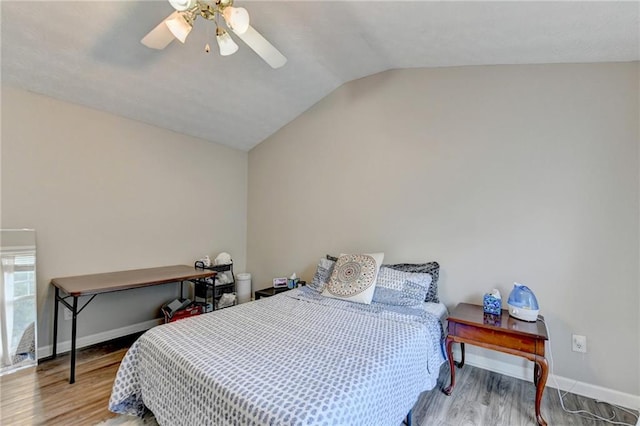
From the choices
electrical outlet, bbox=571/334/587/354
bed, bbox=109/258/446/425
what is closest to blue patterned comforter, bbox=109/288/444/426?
bed, bbox=109/258/446/425

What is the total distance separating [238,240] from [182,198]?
101cm

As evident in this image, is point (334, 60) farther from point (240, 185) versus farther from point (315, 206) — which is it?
point (240, 185)

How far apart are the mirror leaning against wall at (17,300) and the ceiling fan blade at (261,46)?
244 centimetres

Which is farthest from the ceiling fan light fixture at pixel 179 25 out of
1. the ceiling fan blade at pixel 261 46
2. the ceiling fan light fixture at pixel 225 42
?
the ceiling fan blade at pixel 261 46

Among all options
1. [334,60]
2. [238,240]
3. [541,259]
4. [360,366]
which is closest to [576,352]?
[541,259]

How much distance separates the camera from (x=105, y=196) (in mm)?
2916

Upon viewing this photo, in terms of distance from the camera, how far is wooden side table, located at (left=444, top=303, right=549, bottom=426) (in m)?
1.81

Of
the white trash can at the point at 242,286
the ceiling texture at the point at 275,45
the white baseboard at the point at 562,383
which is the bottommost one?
the white baseboard at the point at 562,383

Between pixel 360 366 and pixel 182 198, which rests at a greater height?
pixel 182 198

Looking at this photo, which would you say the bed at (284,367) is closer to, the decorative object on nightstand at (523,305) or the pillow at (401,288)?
the pillow at (401,288)

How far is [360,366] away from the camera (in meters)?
1.39

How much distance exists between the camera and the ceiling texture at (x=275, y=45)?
1.84 meters

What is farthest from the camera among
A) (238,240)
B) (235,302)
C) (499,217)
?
(238,240)

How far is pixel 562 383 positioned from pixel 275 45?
355 centimetres
